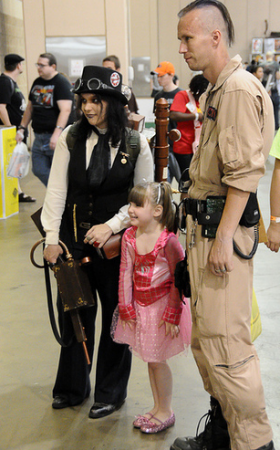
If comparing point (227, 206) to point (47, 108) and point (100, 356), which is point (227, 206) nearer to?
point (100, 356)

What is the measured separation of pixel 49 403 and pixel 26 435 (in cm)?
27

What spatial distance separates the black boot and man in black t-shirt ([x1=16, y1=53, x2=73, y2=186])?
3.94 m

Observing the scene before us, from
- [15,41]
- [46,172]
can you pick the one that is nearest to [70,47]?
[46,172]

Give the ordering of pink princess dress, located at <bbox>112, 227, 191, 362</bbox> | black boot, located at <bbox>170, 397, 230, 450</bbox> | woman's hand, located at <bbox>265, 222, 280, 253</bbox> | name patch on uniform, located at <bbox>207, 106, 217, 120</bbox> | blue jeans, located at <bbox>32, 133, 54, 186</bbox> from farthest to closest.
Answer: blue jeans, located at <bbox>32, 133, 54, 186</bbox> < woman's hand, located at <bbox>265, 222, 280, 253</bbox> < pink princess dress, located at <bbox>112, 227, 191, 362</bbox> < black boot, located at <bbox>170, 397, 230, 450</bbox> < name patch on uniform, located at <bbox>207, 106, 217, 120</bbox>

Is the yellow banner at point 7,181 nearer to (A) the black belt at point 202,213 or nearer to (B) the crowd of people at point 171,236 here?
(B) the crowd of people at point 171,236

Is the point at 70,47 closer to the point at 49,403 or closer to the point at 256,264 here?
the point at 256,264

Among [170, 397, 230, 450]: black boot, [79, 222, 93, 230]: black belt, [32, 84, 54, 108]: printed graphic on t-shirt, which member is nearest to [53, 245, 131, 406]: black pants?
[79, 222, 93, 230]: black belt

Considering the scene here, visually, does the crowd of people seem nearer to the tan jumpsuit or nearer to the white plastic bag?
the tan jumpsuit

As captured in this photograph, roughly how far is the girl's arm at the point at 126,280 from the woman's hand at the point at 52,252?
0.30 meters

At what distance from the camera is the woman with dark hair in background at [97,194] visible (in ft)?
7.68

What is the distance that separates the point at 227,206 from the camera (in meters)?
1.81

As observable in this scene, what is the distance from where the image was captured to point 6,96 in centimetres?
686

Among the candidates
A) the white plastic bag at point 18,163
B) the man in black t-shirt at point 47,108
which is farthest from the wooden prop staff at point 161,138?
the white plastic bag at point 18,163

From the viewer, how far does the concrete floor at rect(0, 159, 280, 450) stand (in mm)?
2438
